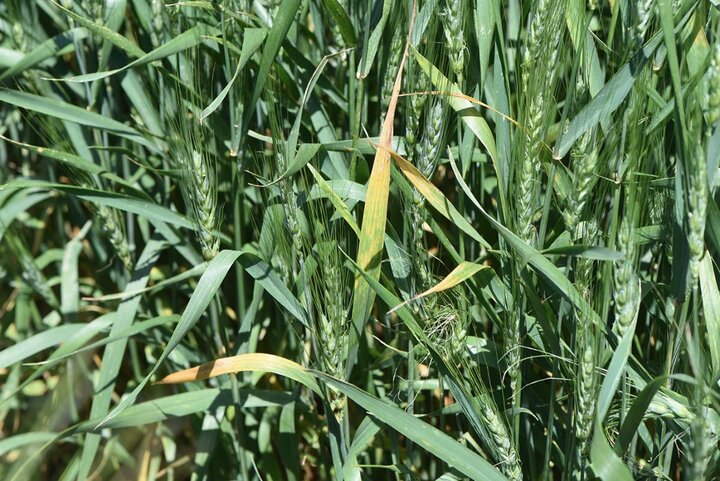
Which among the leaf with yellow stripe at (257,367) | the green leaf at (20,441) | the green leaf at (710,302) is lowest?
the green leaf at (20,441)

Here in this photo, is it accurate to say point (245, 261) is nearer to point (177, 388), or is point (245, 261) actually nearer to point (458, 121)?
point (458, 121)

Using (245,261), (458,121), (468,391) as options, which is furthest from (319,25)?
(468,391)

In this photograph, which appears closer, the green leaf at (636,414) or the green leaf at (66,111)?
the green leaf at (636,414)

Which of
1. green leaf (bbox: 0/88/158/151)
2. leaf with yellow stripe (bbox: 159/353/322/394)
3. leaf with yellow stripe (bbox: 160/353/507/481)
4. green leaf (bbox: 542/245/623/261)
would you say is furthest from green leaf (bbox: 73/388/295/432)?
green leaf (bbox: 542/245/623/261)

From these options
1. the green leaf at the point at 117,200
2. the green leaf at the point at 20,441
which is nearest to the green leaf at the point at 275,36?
the green leaf at the point at 117,200

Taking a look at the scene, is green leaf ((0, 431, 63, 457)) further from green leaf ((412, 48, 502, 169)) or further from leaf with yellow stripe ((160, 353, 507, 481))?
green leaf ((412, 48, 502, 169))

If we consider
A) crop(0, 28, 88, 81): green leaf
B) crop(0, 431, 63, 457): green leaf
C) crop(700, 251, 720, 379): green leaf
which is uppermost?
crop(0, 28, 88, 81): green leaf

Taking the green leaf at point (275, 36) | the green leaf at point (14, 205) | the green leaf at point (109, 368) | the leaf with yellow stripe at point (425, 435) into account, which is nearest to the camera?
the leaf with yellow stripe at point (425, 435)

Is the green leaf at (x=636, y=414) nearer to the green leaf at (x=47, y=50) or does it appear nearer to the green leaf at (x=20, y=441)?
the green leaf at (x=20, y=441)
